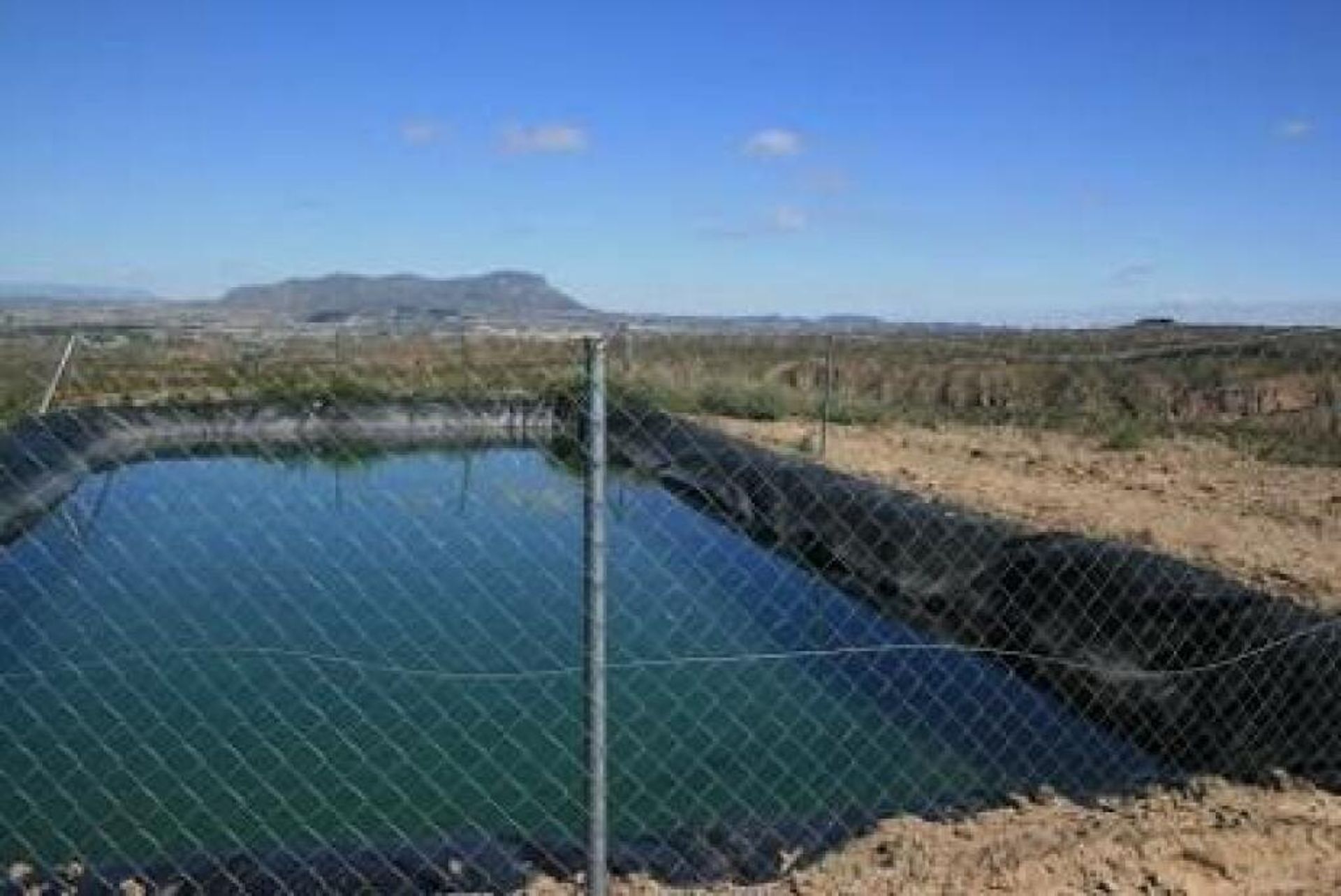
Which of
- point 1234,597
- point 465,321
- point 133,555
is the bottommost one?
point 133,555

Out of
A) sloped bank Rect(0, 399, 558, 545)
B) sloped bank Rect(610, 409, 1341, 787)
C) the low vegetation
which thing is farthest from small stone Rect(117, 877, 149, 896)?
sloped bank Rect(0, 399, 558, 545)

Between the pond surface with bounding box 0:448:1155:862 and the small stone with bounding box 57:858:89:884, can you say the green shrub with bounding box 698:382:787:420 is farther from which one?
the small stone with bounding box 57:858:89:884

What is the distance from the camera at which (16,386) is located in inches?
754

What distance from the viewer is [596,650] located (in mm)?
3652

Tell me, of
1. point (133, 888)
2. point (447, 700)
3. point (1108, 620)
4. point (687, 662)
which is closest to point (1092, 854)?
point (687, 662)

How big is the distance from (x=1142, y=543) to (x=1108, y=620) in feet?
8.45

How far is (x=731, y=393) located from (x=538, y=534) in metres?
10.8

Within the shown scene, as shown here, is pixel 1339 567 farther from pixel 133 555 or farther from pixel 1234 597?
pixel 133 555

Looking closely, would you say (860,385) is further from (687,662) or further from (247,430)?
(687,662)

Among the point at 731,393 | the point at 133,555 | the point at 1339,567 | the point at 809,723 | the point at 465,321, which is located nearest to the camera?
the point at 465,321

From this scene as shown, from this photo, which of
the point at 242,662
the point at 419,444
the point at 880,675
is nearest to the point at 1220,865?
the point at 880,675

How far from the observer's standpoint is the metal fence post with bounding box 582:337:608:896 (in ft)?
11.7

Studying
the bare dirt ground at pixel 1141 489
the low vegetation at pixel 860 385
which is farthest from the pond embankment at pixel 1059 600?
the low vegetation at pixel 860 385

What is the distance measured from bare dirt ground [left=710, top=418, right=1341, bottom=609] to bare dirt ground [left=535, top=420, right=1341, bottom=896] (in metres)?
0.03
